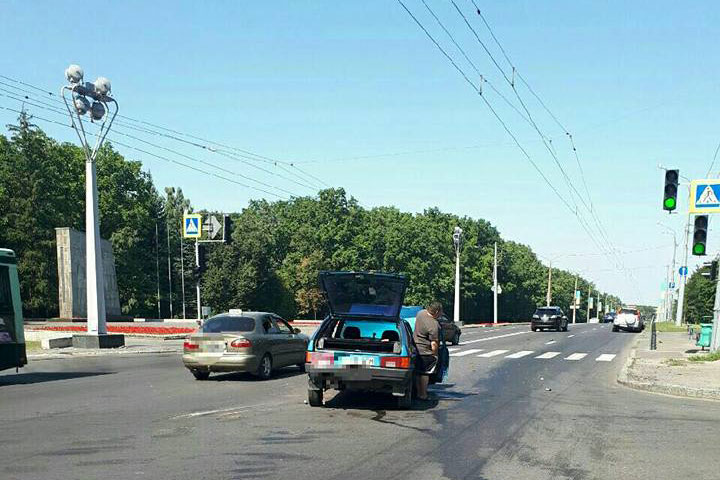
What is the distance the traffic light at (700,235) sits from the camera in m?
20.0

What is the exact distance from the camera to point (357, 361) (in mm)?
11062

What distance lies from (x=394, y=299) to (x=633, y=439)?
4557 millimetres

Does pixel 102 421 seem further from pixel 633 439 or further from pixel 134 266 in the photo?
pixel 134 266

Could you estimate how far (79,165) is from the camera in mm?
74250

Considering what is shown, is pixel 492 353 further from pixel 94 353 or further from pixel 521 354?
pixel 94 353

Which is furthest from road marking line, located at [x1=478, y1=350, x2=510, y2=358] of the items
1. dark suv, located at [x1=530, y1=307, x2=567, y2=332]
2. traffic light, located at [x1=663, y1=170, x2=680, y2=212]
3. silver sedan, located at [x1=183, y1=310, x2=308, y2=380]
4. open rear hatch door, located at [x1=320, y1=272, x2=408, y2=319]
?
dark suv, located at [x1=530, y1=307, x2=567, y2=332]

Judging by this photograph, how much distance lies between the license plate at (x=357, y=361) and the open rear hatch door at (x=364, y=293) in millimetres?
945

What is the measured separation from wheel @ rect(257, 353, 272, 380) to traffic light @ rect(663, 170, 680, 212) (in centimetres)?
1203

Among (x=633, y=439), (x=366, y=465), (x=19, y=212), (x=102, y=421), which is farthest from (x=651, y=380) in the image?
(x=19, y=212)

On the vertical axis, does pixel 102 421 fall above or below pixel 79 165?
below

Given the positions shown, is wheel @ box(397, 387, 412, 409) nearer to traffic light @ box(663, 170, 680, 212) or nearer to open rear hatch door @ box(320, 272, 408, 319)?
open rear hatch door @ box(320, 272, 408, 319)

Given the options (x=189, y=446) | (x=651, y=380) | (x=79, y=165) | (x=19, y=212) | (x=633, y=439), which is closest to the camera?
(x=189, y=446)

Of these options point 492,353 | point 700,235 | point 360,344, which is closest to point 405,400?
point 360,344

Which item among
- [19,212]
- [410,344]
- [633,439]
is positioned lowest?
[633,439]
